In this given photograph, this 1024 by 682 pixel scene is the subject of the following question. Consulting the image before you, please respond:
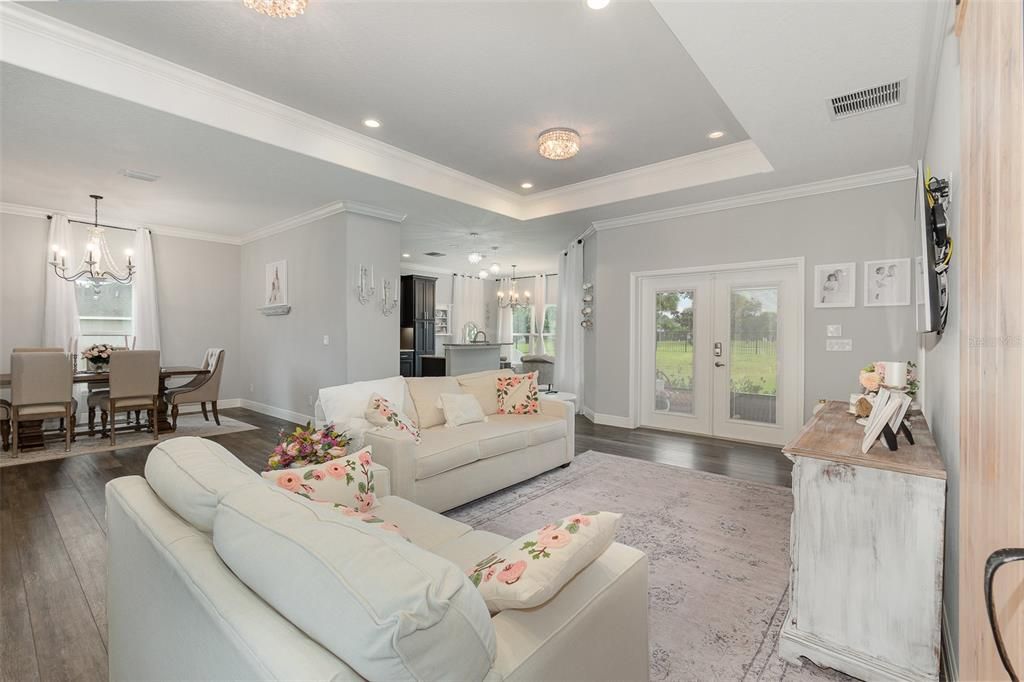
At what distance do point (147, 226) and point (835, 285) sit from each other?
8.66m

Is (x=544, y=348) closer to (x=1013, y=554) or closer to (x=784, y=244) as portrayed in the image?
(x=784, y=244)

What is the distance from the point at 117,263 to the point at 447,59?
244 inches

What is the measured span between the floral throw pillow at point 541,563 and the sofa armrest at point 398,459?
1.73 meters

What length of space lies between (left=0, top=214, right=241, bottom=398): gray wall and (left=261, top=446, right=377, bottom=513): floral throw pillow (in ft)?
21.2

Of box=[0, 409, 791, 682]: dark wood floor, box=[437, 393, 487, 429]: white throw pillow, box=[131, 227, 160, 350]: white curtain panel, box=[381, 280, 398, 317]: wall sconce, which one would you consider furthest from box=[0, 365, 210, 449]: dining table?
box=[437, 393, 487, 429]: white throw pillow

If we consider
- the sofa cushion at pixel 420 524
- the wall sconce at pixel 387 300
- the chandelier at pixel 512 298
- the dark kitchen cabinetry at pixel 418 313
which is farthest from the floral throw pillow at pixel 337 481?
the chandelier at pixel 512 298

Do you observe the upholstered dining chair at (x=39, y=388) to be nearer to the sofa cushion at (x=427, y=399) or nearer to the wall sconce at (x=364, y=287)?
the wall sconce at (x=364, y=287)

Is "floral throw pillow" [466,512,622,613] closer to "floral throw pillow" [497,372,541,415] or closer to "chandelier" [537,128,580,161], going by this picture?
"floral throw pillow" [497,372,541,415]

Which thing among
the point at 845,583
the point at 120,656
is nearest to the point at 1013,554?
the point at 845,583

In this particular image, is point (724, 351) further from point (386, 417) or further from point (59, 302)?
point (59, 302)

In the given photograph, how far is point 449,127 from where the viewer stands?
397cm

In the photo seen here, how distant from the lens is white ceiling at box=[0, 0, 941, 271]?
2.29 m

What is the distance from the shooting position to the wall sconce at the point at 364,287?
5395 millimetres

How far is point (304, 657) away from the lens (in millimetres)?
705
